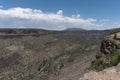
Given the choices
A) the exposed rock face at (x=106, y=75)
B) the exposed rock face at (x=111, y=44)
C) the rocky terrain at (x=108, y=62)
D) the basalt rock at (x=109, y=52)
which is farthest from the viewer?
the exposed rock face at (x=111, y=44)

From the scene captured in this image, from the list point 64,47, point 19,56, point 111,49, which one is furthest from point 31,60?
point 111,49

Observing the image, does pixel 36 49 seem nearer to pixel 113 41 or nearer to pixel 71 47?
pixel 71 47

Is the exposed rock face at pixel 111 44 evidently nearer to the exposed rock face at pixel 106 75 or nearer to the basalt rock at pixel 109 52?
the basalt rock at pixel 109 52

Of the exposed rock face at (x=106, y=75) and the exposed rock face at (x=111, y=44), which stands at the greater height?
the exposed rock face at (x=111, y=44)

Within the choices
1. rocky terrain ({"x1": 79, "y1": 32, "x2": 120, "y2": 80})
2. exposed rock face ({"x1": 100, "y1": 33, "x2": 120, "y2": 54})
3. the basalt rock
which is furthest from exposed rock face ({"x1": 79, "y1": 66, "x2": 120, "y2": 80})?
exposed rock face ({"x1": 100, "y1": 33, "x2": 120, "y2": 54})

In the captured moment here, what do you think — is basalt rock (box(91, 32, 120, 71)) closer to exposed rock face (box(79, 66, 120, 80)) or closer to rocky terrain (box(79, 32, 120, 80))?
rocky terrain (box(79, 32, 120, 80))

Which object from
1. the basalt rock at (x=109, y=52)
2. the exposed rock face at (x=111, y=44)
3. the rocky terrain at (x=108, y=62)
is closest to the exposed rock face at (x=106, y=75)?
the rocky terrain at (x=108, y=62)

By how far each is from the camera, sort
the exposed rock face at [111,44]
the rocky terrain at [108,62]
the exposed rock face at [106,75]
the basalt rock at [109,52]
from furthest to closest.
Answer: the exposed rock face at [111,44], the basalt rock at [109,52], the rocky terrain at [108,62], the exposed rock face at [106,75]

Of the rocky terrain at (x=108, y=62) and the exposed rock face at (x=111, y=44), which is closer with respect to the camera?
the rocky terrain at (x=108, y=62)

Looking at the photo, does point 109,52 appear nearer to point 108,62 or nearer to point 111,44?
point 111,44

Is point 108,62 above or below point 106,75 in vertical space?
below

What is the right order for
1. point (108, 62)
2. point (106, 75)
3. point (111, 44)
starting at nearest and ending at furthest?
point (106, 75) → point (108, 62) → point (111, 44)

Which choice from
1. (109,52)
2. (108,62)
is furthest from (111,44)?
(108,62)
